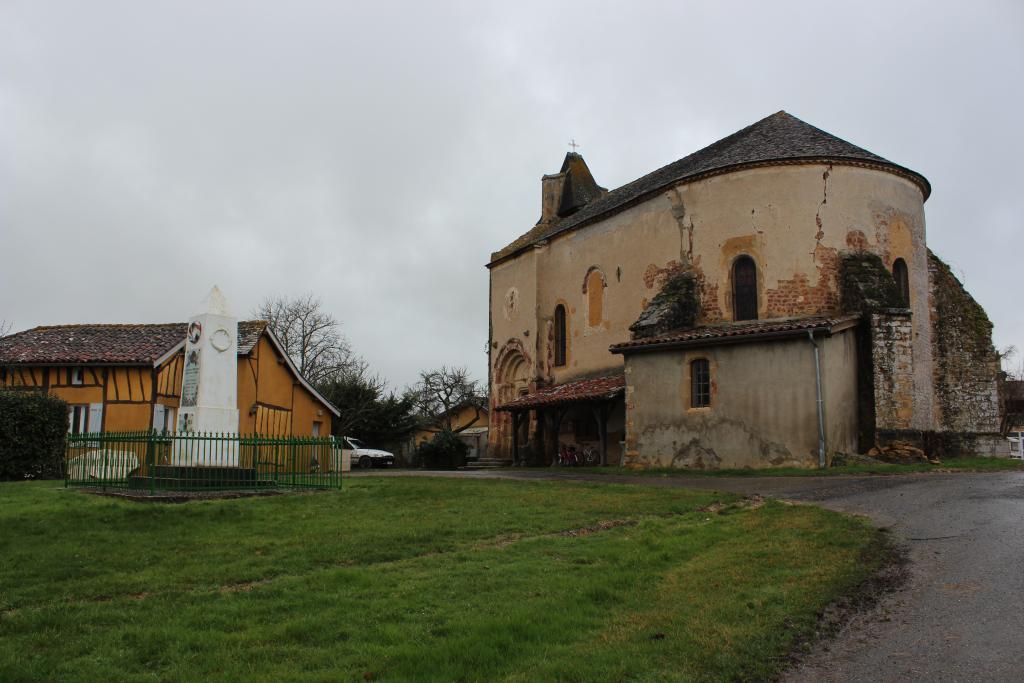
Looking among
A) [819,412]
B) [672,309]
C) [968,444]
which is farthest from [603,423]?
[968,444]

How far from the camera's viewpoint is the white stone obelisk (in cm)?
1357

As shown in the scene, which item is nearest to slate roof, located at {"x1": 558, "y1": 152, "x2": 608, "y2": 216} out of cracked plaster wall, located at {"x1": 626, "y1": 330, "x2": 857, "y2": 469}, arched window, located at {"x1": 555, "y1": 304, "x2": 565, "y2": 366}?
arched window, located at {"x1": 555, "y1": 304, "x2": 565, "y2": 366}

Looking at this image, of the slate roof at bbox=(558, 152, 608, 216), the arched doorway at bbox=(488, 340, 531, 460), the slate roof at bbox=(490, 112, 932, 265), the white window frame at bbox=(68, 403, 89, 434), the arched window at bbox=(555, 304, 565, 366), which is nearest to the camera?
the white window frame at bbox=(68, 403, 89, 434)

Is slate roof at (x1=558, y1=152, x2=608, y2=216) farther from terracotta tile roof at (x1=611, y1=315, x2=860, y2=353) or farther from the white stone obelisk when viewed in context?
the white stone obelisk

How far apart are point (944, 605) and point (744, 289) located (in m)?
17.5

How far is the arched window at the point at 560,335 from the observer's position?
30.8 meters

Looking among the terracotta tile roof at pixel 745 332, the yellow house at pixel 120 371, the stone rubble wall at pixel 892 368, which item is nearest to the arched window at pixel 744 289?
the terracotta tile roof at pixel 745 332

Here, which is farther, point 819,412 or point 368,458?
point 368,458

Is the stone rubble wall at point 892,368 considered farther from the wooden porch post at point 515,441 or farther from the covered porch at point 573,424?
the wooden porch post at point 515,441

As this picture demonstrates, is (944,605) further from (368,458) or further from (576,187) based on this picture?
(576,187)

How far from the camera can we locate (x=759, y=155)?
22812 mm

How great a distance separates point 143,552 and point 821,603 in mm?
6463

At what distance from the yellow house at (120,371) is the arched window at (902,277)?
726 inches

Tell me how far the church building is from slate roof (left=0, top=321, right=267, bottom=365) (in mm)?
11277
